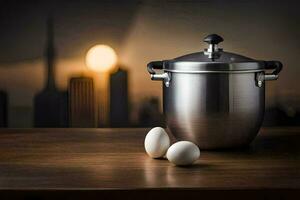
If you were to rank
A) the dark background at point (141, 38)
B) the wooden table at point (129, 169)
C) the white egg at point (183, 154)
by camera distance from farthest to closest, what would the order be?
1. the dark background at point (141, 38)
2. the white egg at point (183, 154)
3. the wooden table at point (129, 169)

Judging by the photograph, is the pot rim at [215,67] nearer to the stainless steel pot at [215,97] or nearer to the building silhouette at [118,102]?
the stainless steel pot at [215,97]

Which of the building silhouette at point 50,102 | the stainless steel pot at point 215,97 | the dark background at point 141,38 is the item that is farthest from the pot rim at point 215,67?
the building silhouette at point 50,102

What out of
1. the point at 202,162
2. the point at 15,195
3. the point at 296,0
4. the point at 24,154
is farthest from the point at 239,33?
the point at 15,195

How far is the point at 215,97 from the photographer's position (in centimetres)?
117

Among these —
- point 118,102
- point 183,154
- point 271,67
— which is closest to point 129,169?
point 183,154

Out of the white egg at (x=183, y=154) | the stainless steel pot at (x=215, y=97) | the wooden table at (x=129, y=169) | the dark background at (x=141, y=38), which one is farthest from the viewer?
the dark background at (x=141, y=38)

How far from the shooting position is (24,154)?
120 cm

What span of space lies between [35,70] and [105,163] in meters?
0.58

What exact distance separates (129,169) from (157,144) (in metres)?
0.10

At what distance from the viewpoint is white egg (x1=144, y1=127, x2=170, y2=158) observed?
3.73 ft

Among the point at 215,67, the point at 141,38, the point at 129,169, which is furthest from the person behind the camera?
the point at 141,38

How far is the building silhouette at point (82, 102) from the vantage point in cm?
160

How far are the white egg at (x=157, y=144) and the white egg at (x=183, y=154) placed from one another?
0.05 meters

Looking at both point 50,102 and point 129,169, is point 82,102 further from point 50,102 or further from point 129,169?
point 129,169
